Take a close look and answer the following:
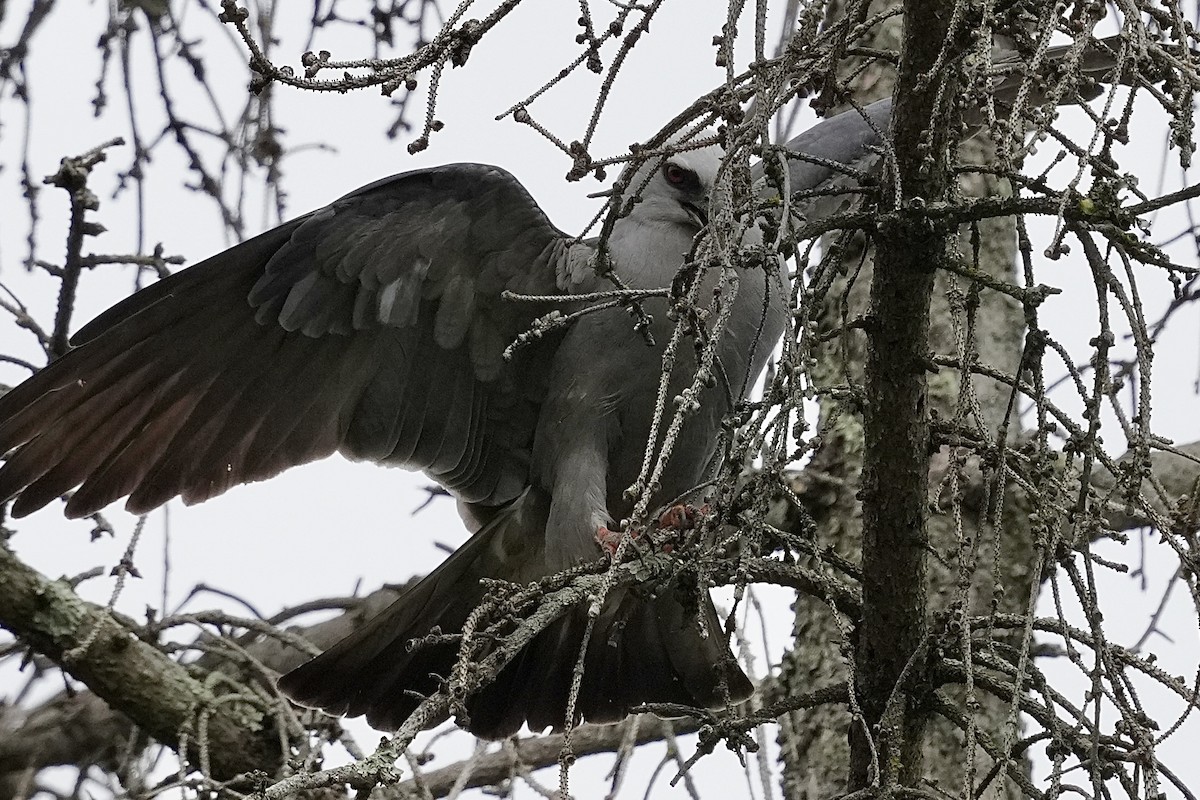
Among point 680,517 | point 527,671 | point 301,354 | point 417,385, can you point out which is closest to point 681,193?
point 417,385

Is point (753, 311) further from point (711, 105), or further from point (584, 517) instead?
point (711, 105)

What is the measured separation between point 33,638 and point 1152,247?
2.56 meters

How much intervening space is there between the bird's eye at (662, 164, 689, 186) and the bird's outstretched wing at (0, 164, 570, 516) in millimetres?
444

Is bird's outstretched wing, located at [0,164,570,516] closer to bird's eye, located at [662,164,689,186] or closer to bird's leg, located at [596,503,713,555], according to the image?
bird's eye, located at [662,164,689,186]

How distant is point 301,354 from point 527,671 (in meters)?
1.02

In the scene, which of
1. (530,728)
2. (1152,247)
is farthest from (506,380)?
(1152,247)

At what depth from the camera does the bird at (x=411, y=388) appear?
337 cm

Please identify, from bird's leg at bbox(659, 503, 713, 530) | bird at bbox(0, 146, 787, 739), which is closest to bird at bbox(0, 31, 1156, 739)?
bird at bbox(0, 146, 787, 739)

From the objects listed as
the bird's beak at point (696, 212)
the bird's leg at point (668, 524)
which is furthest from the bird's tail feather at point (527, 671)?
the bird's beak at point (696, 212)

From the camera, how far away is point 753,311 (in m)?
3.50

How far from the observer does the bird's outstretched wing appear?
3.35 metres

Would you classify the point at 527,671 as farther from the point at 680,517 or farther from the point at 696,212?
the point at 696,212

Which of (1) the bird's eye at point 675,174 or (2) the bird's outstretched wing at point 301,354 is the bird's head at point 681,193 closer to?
(1) the bird's eye at point 675,174

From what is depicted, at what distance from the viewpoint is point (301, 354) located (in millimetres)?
3547
